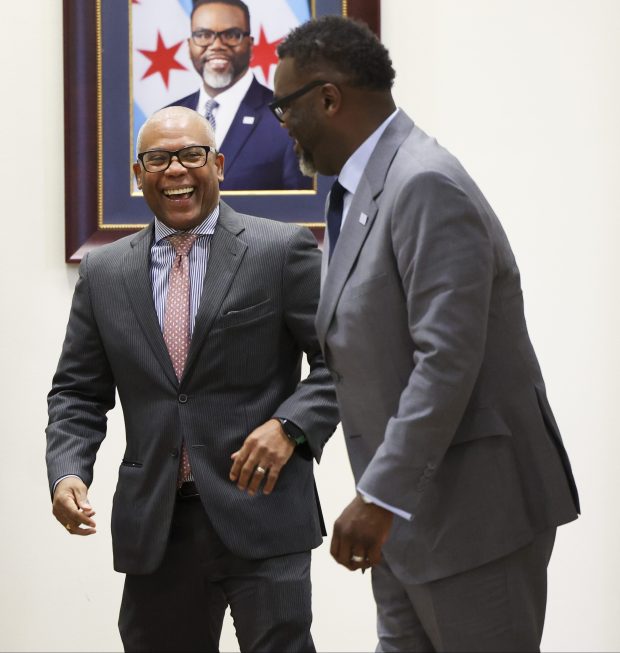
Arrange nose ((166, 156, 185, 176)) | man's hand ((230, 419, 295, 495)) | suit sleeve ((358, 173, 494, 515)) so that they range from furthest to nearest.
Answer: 1. nose ((166, 156, 185, 176))
2. man's hand ((230, 419, 295, 495))
3. suit sleeve ((358, 173, 494, 515))

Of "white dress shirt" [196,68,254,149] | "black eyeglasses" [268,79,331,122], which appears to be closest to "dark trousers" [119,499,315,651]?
"black eyeglasses" [268,79,331,122]

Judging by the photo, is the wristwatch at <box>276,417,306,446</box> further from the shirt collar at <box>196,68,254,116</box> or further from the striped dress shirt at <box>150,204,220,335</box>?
the shirt collar at <box>196,68,254,116</box>

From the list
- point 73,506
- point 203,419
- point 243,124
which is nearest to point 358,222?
point 203,419

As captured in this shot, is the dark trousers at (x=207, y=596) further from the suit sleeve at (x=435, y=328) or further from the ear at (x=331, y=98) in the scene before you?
the ear at (x=331, y=98)

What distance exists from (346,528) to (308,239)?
0.94m

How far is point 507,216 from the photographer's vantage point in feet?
10.7

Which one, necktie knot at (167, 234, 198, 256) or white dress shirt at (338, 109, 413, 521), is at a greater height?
white dress shirt at (338, 109, 413, 521)

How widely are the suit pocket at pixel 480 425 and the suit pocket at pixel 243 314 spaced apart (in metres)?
0.71

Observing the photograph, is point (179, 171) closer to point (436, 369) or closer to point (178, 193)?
point (178, 193)

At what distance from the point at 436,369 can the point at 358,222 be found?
1.00 feet

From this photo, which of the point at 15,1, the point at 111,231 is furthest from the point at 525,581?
the point at 15,1

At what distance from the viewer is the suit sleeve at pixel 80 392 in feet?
7.79

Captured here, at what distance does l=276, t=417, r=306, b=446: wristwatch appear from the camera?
7.16 feet

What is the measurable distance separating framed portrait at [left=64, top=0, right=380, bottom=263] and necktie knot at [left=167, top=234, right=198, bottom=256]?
0.88 m
